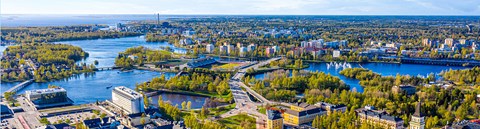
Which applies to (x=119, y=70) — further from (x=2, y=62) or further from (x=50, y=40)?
(x=50, y=40)

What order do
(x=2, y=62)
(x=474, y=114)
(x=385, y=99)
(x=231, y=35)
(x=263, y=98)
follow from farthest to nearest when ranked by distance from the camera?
(x=231, y=35) < (x=2, y=62) < (x=263, y=98) < (x=385, y=99) < (x=474, y=114)

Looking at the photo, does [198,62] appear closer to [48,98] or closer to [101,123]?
[48,98]

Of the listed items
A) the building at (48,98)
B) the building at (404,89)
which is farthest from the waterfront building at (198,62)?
the building at (404,89)

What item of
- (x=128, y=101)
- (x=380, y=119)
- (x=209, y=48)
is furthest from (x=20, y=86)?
(x=209, y=48)

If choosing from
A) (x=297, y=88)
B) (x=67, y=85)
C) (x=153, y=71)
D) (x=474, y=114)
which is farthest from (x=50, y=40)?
(x=474, y=114)

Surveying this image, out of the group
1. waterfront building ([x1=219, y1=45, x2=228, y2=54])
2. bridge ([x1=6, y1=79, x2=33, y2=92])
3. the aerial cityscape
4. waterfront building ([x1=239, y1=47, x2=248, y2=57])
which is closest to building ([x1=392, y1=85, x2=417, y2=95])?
the aerial cityscape

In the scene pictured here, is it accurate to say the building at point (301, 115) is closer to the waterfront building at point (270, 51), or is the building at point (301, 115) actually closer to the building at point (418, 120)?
the building at point (418, 120)

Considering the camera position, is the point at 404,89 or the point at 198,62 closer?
the point at 404,89
